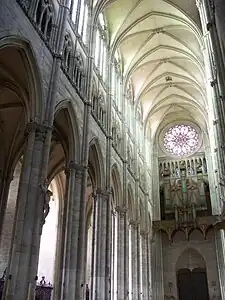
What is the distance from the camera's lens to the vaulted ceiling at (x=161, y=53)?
76.1 ft

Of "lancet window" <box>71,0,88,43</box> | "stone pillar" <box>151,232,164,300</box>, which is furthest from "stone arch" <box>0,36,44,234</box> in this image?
"stone pillar" <box>151,232,164,300</box>

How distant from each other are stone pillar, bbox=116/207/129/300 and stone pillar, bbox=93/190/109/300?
3714mm

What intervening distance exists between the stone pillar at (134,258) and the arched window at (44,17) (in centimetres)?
1532

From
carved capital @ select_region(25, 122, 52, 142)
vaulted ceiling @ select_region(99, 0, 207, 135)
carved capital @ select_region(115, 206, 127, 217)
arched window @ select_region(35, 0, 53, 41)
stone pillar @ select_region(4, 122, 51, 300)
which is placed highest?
vaulted ceiling @ select_region(99, 0, 207, 135)

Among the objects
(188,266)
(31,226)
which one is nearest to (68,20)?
(31,226)

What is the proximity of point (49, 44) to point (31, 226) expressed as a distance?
6972mm

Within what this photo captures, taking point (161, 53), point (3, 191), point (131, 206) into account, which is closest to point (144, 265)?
point (131, 206)

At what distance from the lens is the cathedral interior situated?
1192 cm

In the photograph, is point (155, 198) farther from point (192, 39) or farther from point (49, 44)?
point (49, 44)

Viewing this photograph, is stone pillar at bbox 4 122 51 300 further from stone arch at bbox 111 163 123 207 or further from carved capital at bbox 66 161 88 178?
stone arch at bbox 111 163 123 207

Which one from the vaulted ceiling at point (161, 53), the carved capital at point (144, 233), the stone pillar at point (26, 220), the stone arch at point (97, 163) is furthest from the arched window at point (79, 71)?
the carved capital at point (144, 233)

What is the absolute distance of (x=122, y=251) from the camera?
824 inches

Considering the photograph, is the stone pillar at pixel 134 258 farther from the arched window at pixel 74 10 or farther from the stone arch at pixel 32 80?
the stone arch at pixel 32 80

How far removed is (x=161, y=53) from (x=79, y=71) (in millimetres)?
12627
